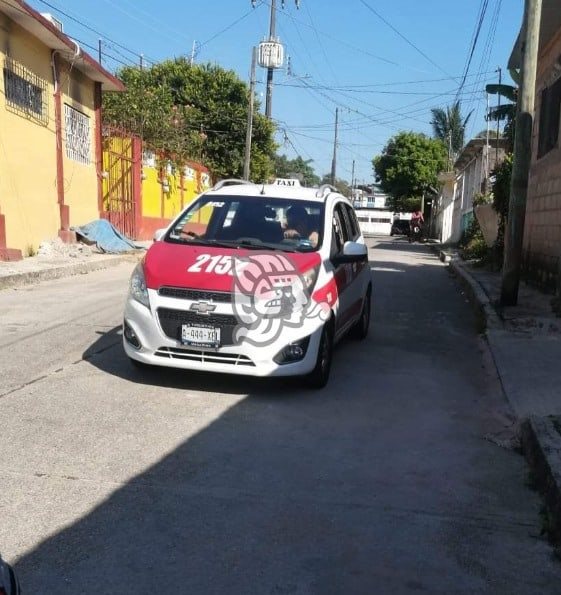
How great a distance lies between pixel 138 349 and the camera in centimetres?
566

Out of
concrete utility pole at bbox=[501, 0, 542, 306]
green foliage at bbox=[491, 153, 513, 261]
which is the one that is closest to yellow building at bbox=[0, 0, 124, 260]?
concrete utility pole at bbox=[501, 0, 542, 306]

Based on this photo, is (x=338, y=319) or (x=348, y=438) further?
(x=338, y=319)

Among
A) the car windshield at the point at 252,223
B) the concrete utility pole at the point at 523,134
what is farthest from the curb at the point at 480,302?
the car windshield at the point at 252,223

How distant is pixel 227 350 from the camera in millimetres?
5430

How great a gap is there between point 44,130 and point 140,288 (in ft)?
39.6

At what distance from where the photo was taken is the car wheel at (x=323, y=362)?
5754mm

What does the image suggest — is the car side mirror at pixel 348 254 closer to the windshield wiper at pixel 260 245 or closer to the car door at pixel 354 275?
the car door at pixel 354 275

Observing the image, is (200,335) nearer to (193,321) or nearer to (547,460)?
(193,321)

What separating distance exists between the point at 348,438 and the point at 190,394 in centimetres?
149

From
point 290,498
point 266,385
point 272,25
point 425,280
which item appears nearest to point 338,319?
point 266,385

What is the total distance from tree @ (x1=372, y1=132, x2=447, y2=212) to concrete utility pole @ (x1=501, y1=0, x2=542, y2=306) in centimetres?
5074

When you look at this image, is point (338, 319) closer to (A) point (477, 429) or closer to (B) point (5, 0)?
(A) point (477, 429)

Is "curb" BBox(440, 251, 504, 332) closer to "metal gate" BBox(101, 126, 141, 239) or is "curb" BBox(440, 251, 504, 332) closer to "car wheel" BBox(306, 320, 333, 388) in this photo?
"car wheel" BBox(306, 320, 333, 388)

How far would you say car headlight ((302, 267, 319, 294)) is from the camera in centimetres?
569
